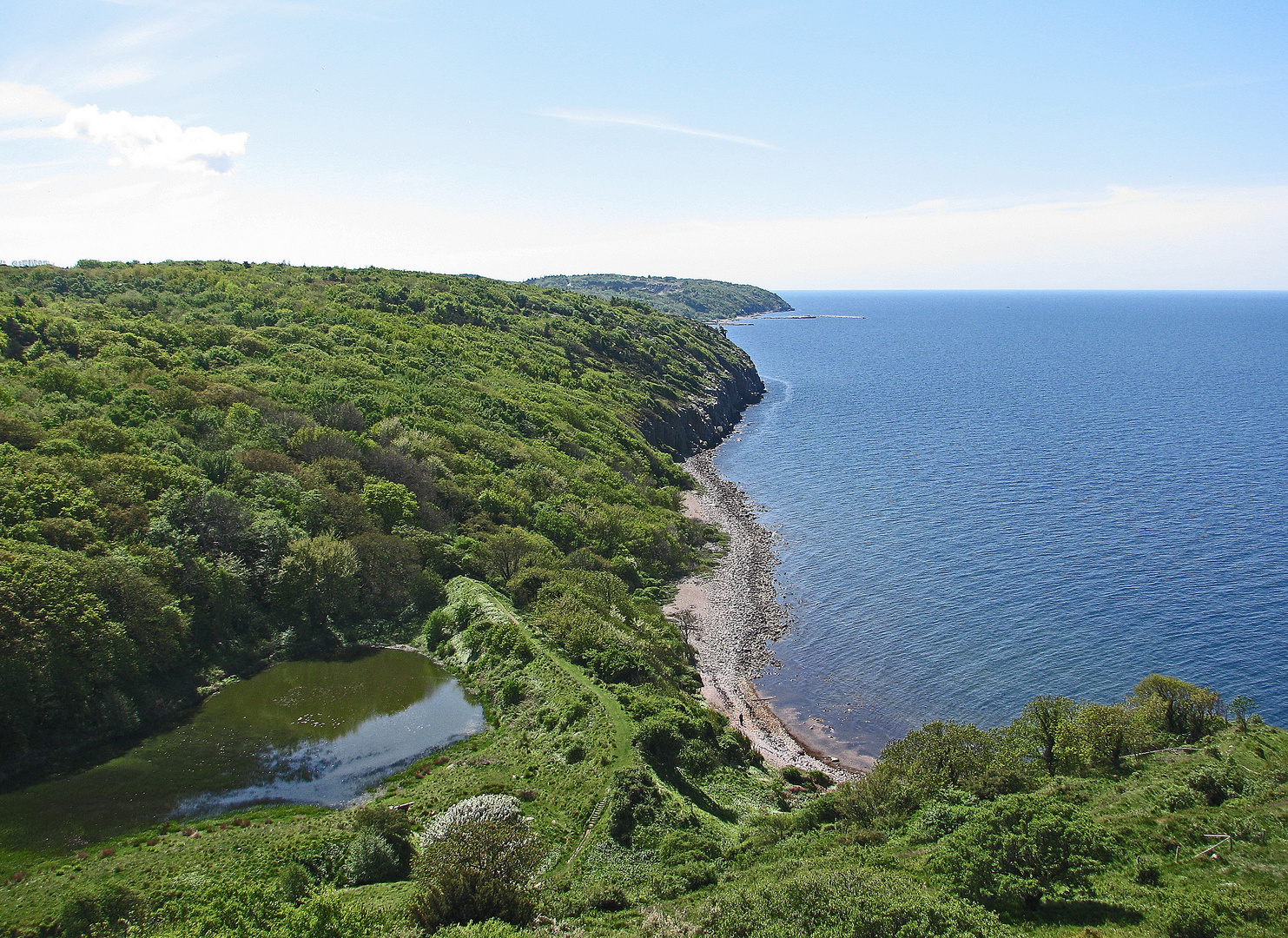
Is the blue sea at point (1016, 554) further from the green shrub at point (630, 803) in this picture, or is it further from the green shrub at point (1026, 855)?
the green shrub at point (1026, 855)

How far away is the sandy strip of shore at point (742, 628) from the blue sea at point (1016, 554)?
1.81 meters

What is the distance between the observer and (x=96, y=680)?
37.3 meters

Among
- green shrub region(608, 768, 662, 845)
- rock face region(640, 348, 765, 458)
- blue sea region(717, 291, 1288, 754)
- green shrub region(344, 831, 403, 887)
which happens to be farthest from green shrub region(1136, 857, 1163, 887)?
rock face region(640, 348, 765, 458)

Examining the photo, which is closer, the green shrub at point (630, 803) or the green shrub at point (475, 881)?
the green shrub at point (475, 881)

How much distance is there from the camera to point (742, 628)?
61.3 meters

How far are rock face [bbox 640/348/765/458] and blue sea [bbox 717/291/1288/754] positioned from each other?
18.7ft

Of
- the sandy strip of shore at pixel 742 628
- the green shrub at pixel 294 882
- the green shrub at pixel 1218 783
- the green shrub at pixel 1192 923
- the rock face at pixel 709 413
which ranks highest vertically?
the rock face at pixel 709 413

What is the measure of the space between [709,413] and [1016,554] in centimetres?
6904

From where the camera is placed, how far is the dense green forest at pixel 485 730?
23.0 m

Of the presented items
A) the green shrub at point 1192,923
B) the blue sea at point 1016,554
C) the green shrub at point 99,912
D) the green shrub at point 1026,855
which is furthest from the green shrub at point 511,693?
the green shrub at point 1192,923

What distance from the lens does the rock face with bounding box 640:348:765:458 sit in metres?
116

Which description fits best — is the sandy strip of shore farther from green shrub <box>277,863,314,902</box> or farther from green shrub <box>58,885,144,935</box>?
green shrub <box>58,885,144,935</box>

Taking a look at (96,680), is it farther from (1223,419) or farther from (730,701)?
(1223,419)

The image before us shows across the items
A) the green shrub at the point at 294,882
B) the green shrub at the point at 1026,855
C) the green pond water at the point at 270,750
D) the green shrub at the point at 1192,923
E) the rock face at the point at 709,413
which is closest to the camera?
the green shrub at the point at 1192,923
